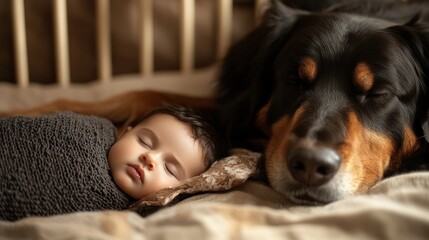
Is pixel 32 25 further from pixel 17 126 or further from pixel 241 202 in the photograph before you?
pixel 241 202

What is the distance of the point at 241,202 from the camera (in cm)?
111

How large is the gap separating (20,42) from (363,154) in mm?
1255

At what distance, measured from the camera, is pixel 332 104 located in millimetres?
1211

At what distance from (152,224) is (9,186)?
330 millimetres

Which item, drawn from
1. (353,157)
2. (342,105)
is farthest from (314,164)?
(342,105)

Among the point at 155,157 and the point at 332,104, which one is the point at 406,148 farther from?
the point at 155,157

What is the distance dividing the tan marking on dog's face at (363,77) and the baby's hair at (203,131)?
0.38 m

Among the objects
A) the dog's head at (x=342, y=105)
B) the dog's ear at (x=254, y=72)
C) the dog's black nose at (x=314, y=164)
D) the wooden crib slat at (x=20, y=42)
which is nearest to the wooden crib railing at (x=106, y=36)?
the wooden crib slat at (x=20, y=42)

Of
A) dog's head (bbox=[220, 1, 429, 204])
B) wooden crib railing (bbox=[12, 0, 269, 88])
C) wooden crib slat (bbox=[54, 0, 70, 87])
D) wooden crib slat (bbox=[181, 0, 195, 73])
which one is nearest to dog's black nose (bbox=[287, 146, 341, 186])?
dog's head (bbox=[220, 1, 429, 204])

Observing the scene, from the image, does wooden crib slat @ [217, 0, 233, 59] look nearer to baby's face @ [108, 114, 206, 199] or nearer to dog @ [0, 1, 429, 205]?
dog @ [0, 1, 429, 205]

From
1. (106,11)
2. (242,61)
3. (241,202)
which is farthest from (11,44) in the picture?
(241,202)

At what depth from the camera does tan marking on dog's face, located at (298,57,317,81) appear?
1279mm

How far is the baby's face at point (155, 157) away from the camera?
3.95 feet

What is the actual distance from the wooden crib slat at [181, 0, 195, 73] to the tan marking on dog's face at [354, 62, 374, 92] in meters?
0.86
